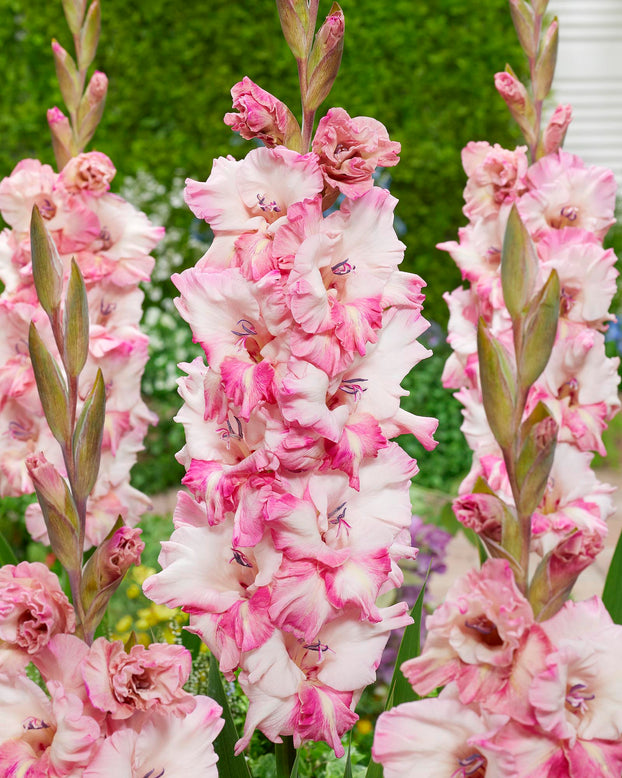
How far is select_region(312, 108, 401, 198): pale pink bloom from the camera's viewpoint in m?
1.00

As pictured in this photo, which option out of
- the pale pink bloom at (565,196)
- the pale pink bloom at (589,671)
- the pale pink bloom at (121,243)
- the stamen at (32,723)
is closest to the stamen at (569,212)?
the pale pink bloom at (565,196)

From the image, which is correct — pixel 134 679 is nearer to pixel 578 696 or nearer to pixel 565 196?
pixel 578 696

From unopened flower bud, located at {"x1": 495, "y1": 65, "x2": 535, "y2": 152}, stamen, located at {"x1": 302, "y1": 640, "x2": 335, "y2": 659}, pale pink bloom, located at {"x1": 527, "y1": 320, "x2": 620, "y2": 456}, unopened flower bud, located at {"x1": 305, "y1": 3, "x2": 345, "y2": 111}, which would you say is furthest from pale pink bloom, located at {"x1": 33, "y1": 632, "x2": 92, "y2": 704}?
unopened flower bud, located at {"x1": 495, "y1": 65, "x2": 535, "y2": 152}

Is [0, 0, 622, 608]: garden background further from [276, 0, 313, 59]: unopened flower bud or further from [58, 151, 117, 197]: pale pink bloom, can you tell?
[276, 0, 313, 59]: unopened flower bud

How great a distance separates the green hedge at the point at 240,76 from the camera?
507cm

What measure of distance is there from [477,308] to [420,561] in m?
1.03

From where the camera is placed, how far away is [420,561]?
2645mm

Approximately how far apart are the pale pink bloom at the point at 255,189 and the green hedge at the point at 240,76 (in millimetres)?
4216

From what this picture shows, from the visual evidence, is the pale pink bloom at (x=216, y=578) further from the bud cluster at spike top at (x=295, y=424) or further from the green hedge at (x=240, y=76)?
the green hedge at (x=240, y=76)

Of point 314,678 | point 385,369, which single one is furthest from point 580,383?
point 314,678

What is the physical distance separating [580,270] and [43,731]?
4.05 ft

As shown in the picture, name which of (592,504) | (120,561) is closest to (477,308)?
(592,504)

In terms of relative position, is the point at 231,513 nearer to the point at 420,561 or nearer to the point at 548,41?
the point at 548,41

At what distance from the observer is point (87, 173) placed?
67.2 inches
